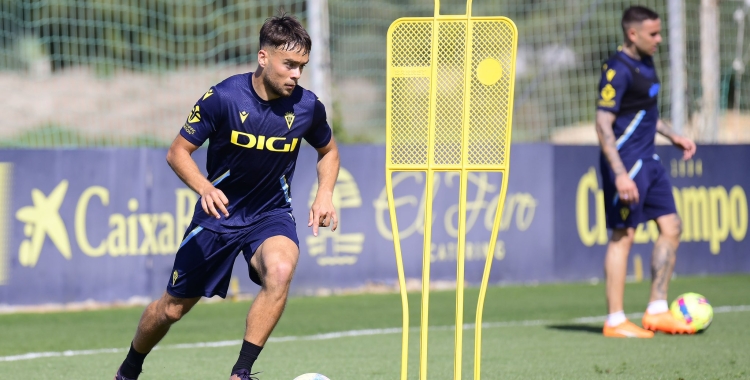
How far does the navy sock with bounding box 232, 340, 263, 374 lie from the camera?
15.9 feet

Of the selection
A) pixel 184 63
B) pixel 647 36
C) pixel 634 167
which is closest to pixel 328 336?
pixel 634 167

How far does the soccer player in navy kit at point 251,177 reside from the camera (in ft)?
16.7

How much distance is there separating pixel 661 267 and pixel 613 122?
3.77 ft

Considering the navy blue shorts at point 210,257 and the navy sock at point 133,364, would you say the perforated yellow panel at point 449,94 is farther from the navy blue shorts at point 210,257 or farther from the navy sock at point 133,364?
the navy sock at point 133,364

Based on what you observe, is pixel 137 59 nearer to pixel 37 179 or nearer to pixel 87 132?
pixel 87 132

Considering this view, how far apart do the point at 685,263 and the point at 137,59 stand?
23.6 feet

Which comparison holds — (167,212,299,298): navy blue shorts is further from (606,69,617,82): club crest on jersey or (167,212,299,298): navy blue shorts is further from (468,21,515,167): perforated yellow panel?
(606,69,617,82): club crest on jersey

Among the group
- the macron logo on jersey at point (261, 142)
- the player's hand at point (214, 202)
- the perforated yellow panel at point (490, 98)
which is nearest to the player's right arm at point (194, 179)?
the player's hand at point (214, 202)

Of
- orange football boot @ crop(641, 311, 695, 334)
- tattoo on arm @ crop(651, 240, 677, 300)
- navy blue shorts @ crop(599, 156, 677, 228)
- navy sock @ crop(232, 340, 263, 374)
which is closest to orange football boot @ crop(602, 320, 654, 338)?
orange football boot @ crop(641, 311, 695, 334)

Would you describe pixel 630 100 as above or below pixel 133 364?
above

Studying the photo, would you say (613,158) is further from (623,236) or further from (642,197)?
(623,236)

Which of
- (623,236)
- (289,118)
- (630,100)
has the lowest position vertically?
(623,236)

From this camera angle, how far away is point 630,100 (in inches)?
311

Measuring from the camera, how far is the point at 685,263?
41.9 feet
